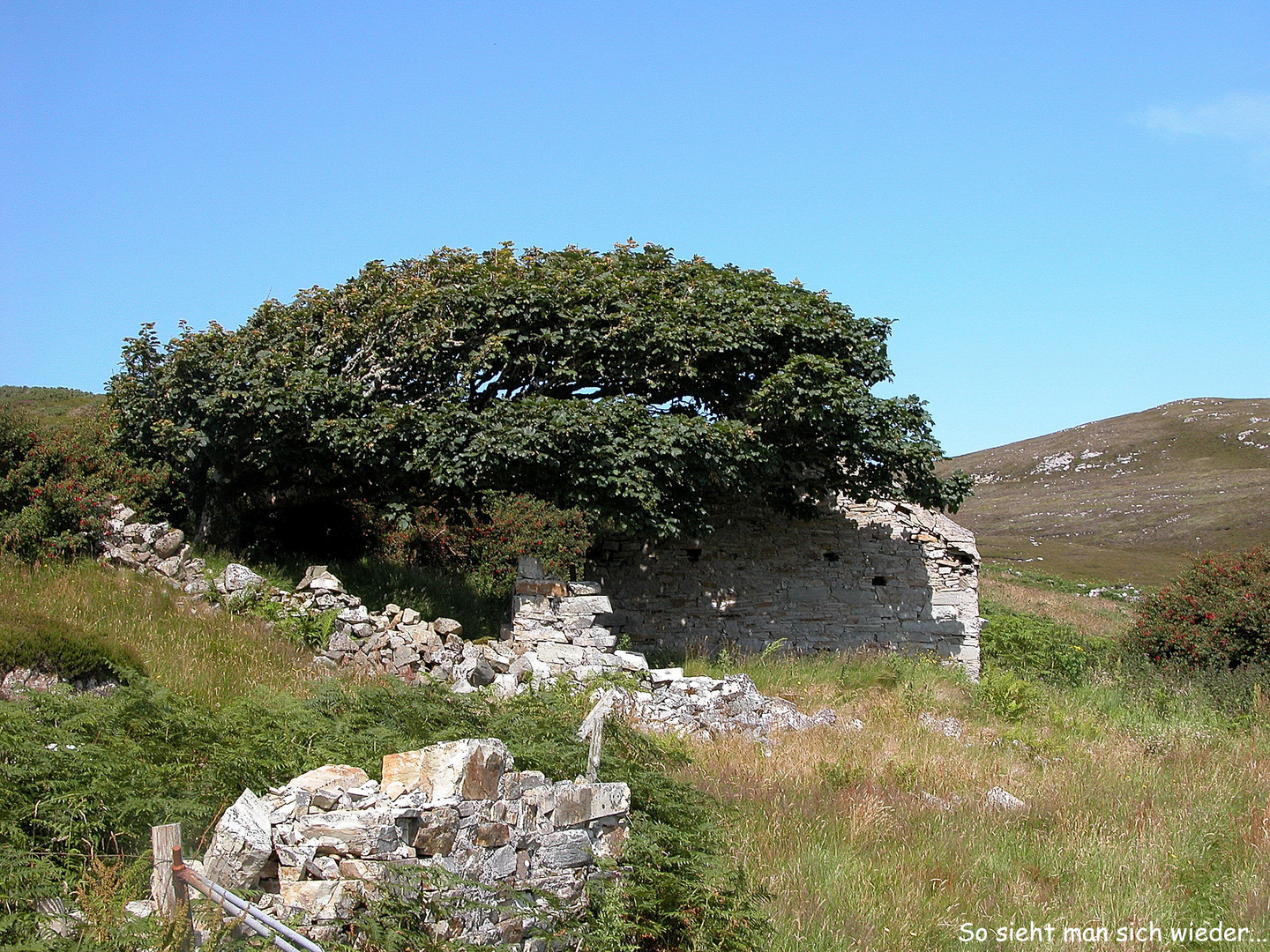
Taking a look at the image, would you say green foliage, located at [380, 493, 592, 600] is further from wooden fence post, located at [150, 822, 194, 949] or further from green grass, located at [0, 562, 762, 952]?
wooden fence post, located at [150, 822, 194, 949]

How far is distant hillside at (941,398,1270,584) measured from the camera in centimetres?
5675

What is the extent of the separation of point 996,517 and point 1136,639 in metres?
64.7

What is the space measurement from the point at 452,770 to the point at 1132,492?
85989 mm

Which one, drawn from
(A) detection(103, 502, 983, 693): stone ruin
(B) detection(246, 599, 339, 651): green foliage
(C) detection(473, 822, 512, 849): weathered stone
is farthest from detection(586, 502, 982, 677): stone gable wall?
(C) detection(473, 822, 512, 849): weathered stone

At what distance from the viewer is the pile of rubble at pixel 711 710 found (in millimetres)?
10594

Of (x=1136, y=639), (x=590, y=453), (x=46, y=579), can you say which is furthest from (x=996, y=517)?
(x=46, y=579)

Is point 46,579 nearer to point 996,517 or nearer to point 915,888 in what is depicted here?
point 915,888

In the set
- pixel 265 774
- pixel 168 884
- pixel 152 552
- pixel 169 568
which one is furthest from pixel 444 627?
pixel 168 884

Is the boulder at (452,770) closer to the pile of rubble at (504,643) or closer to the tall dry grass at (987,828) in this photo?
the tall dry grass at (987,828)

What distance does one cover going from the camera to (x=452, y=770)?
5.17m

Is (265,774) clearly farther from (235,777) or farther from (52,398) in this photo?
(52,398)

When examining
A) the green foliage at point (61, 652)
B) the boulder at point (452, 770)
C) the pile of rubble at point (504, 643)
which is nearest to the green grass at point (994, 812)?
the pile of rubble at point (504, 643)

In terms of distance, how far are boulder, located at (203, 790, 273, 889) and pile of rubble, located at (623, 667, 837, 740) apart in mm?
5937

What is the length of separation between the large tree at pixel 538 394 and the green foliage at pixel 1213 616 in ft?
14.3
